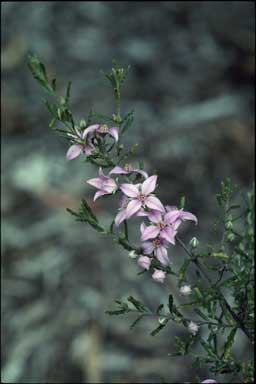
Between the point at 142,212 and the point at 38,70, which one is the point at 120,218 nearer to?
the point at 142,212

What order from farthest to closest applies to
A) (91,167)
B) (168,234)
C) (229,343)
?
(91,167) < (229,343) < (168,234)

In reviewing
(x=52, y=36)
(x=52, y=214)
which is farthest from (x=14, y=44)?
(x=52, y=214)

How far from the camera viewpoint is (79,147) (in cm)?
134

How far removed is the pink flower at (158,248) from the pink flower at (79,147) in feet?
0.68

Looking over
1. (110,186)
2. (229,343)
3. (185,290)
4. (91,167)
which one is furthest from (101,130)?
(91,167)

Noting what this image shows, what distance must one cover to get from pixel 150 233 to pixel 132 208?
6cm

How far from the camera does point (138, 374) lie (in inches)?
118

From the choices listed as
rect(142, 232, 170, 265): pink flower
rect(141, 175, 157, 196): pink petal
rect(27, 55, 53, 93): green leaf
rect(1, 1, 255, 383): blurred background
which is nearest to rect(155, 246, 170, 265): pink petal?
rect(142, 232, 170, 265): pink flower

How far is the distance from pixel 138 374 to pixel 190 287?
5.50ft

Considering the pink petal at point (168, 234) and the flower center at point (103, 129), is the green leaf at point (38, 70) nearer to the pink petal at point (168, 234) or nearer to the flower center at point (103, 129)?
the flower center at point (103, 129)

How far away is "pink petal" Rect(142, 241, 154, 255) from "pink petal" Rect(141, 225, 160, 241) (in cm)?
3

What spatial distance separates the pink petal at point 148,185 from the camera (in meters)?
1.31

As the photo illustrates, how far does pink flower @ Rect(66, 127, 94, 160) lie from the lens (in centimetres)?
133

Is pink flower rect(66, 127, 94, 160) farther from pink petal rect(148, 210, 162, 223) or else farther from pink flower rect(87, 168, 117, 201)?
pink petal rect(148, 210, 162, 223)
